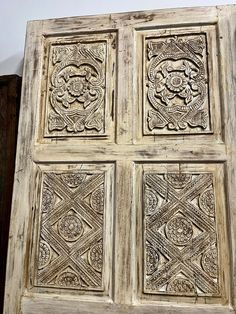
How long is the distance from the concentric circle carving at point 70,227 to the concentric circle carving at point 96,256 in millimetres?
62

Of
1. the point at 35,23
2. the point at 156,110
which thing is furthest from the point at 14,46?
the point at 156,110

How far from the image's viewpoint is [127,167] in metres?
0.96

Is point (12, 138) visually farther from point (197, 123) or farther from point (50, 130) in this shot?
point (197, 123)

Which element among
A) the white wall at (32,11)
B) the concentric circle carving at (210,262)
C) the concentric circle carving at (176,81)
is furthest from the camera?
the white wall at (32,11)

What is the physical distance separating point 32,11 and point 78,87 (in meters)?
0.44

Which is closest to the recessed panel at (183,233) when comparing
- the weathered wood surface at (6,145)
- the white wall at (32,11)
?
the weathered wood surface at (6,145)

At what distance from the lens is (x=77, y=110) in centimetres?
104

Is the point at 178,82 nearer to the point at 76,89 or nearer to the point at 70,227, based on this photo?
the point at 76,89

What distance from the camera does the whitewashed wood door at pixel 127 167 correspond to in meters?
0.90

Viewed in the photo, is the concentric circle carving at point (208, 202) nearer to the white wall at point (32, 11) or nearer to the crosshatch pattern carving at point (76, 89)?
the crosshatch pattern carving at point (76, 89)

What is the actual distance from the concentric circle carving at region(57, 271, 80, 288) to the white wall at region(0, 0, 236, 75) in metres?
0.74

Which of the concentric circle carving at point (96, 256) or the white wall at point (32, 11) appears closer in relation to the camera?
the concentric circle carving at point (96, 256)

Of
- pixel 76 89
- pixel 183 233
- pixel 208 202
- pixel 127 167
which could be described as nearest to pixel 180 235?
pixel 183 233

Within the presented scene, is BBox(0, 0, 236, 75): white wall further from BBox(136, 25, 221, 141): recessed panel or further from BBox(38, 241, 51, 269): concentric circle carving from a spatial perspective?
BBox(38, 241, 51, 269): concentric circle carving
